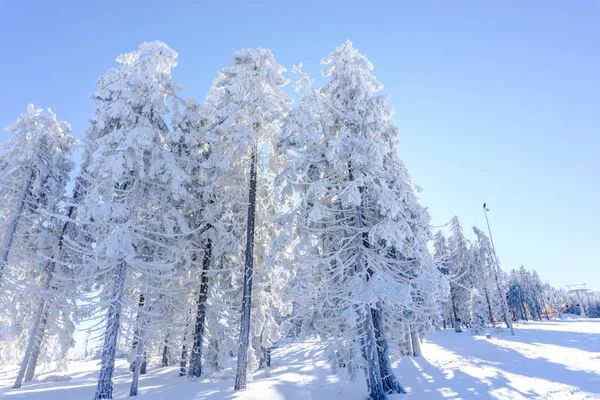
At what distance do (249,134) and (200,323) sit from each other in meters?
10.2

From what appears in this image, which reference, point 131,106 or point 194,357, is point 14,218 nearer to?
point 131,106

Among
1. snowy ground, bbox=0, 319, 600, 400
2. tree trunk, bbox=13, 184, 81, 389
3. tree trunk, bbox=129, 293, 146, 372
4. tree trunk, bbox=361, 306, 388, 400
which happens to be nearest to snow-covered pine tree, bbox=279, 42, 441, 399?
tree trunk, bbox=361, 306, 388, 400

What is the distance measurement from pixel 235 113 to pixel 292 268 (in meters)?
7.82

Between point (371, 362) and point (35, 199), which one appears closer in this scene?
point (371, 362)

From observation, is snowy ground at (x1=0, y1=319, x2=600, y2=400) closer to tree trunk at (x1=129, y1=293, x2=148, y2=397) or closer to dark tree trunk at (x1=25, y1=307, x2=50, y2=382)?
tree trunk at (x1=129, y1=293, x2=148, y2=397)

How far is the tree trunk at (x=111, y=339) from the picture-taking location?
1174 centimetres

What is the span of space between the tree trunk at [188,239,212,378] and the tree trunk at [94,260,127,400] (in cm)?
378

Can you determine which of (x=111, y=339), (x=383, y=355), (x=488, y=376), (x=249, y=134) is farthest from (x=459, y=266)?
(x=111, y=339)

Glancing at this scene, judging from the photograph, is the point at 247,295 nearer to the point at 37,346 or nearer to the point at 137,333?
the point at 137,333

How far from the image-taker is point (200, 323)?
15.9 metres

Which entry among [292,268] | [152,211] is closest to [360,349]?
[292,268]

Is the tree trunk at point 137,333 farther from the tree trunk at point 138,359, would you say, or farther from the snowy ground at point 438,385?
the snowy ground at point 438,385

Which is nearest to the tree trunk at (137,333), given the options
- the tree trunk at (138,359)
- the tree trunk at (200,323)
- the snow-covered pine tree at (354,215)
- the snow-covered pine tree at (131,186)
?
the tree trunk at (138,359)

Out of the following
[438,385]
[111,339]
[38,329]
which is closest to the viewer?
[111,339]
